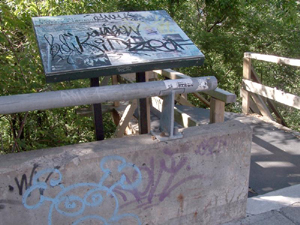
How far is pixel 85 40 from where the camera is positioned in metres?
2.52

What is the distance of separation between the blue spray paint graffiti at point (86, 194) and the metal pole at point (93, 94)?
1.41ft

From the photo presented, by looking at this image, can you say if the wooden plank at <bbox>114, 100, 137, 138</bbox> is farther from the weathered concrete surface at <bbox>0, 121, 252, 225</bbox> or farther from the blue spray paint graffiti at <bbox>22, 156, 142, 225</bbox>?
the blue spray paint graffiti at <bbox>22, 156, 142, 225</bbox>

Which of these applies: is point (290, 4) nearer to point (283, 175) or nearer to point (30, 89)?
point (283, 175)

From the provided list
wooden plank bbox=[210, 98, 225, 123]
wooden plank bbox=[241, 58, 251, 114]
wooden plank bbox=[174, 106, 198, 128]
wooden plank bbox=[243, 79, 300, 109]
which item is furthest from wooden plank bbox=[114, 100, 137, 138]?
wooden plank bbox=[241, 58, 251, 114]

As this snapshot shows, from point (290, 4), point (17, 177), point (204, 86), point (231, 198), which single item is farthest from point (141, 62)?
point (290, 4)

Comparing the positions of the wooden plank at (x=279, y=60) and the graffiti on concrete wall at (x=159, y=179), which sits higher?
the wooden plank at (x=279, y=60)

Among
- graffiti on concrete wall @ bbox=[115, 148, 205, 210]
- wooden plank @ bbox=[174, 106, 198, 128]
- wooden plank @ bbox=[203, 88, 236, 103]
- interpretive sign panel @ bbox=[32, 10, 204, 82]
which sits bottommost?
graffiti on concrete wall @ bbox=[115, 148, 205, 210]

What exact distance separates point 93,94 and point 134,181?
72 cm

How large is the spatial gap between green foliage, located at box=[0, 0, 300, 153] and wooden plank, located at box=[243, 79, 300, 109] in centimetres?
252

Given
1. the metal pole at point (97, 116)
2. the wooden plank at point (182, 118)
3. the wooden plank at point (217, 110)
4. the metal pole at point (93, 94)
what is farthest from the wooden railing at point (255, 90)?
the metal pole at point (97, 116)

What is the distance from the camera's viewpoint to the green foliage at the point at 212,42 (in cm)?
517

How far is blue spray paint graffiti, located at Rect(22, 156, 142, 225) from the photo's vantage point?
2012mm

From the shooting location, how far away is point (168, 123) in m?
2.34

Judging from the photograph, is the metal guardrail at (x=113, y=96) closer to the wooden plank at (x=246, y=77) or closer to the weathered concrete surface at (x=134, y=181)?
the weathered concrete surface at (x=134, y=181)
